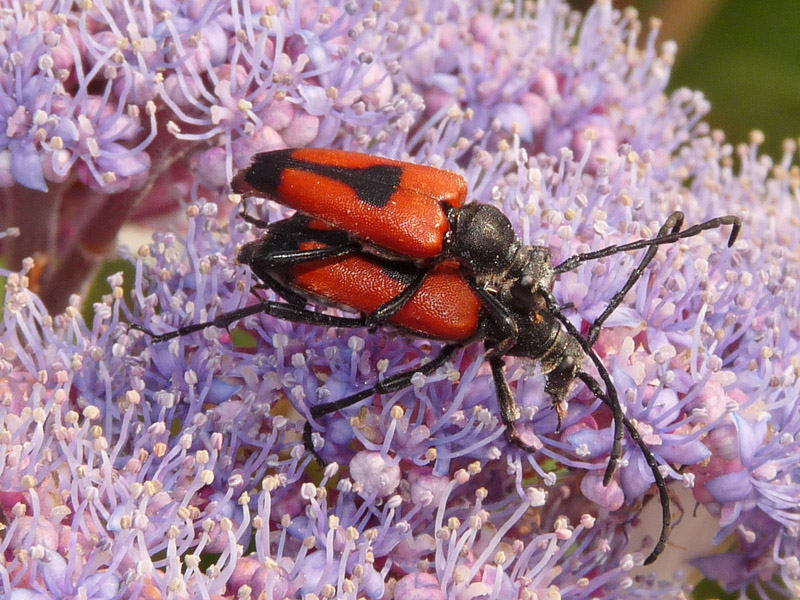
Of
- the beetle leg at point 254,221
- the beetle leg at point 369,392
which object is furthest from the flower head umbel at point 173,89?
the beetle leg at point 369,392

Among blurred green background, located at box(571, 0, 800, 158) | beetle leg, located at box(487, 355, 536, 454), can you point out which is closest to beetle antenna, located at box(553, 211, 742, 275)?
beetle leg, located at box(487, 355, 536, 454)

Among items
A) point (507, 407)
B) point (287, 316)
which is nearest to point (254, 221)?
point (287, 316)

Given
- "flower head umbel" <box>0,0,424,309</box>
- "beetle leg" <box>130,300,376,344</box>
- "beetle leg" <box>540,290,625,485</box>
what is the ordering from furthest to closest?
"flower head umbel" <box>0,0,424,309</box>, "beetle leg" <box>130,300,376,344</box>, "beetle leg" <box>540,290,625,485</box>

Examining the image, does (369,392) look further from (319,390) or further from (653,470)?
(653,470)

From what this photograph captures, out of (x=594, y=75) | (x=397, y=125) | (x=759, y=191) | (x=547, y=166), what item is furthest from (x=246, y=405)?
(x=759, y=191)

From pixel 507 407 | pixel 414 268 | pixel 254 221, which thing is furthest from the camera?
pixel 254 221

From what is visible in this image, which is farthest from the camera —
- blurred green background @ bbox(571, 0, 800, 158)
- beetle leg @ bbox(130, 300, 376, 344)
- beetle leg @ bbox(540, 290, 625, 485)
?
blurred green background @ bbox(571, 0, 800, 158)

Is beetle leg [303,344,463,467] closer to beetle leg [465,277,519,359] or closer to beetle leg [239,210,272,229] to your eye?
beetle leg [465,277,519,359]

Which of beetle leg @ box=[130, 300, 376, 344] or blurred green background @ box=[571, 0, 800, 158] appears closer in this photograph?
beetle leg @ box=[130, 300, 376, 344]

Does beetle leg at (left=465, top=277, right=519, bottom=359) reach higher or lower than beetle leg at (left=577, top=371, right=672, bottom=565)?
higher
